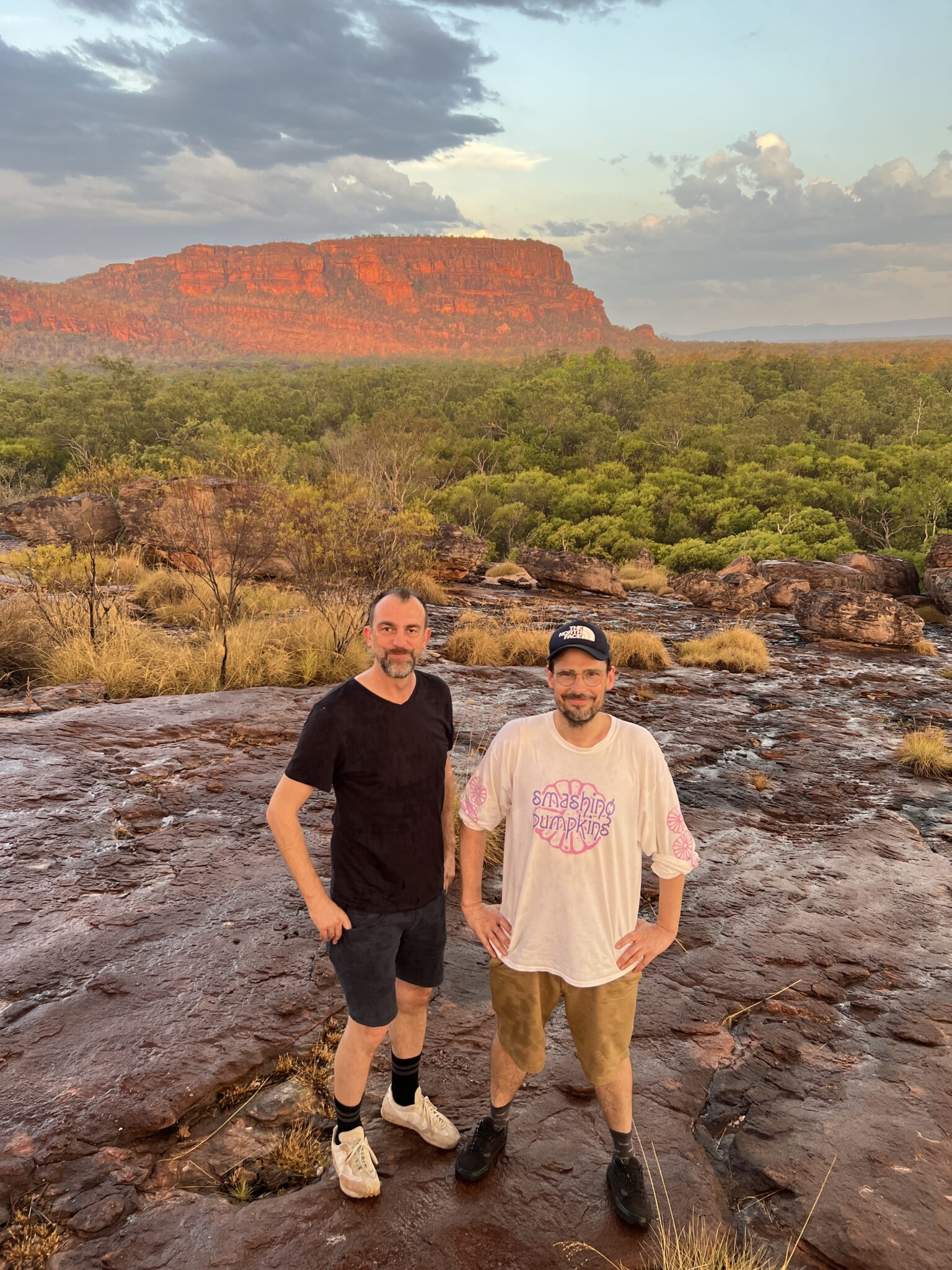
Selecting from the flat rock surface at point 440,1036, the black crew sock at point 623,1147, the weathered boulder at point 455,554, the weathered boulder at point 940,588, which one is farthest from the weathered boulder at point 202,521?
the weathered boulder at point 940,588

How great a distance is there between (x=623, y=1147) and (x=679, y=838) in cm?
94

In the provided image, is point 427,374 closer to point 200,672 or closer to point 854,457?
point 854,457

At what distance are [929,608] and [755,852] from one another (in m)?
15.2

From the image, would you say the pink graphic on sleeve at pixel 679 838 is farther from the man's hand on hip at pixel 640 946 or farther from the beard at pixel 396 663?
the beard at pixel 396 663

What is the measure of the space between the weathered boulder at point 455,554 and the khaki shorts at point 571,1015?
14695 mm

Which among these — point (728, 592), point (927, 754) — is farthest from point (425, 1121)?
point (728, 592)

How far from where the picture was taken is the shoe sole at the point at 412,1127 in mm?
2277

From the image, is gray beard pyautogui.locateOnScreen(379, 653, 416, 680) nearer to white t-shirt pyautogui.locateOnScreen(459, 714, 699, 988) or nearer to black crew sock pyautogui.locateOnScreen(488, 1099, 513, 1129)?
white t-shirt pyautogui.locateOnScreen(459, 714, 699, 988)

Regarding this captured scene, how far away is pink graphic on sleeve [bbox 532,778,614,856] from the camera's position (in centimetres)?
198

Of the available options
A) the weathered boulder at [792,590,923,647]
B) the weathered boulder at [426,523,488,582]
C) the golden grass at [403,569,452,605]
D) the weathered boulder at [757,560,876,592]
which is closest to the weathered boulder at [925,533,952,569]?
the weathered boulder at [757,560,876,592]

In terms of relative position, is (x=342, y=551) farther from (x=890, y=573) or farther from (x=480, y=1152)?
(x=890, y=573)

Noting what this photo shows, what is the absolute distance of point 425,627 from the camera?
2.29m

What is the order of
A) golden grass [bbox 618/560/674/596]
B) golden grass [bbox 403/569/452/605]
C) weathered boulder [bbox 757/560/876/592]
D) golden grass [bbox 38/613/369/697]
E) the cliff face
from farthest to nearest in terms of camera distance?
the cliff face → golden grass [bbox 618/560/674/596] → weathered boulder [bbox 757/560/876/592] → golden grass [bbox 403/569/452/605] → golden grass [bbox 38/613/369/697]

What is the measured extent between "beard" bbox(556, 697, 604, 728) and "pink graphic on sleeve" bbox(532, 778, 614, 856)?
166 mm
